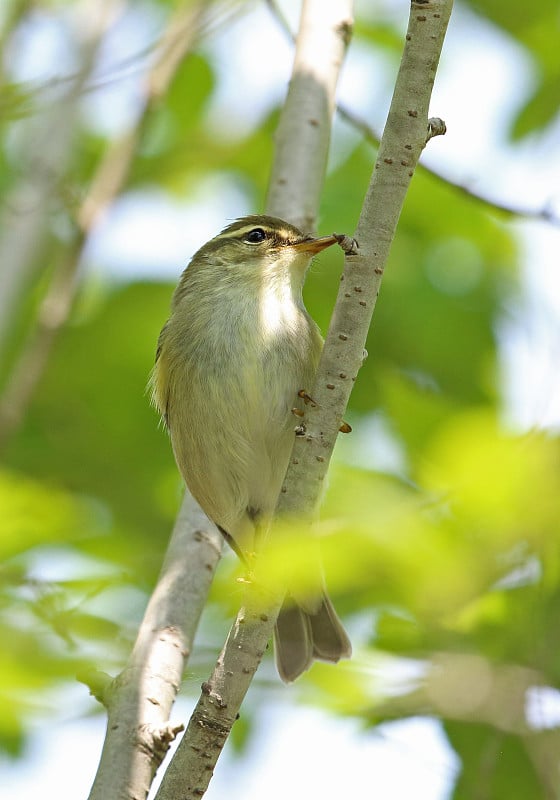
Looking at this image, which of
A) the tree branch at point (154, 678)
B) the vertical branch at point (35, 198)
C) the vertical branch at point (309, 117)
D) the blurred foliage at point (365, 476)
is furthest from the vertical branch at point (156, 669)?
the vertical branch at point (35, 198)

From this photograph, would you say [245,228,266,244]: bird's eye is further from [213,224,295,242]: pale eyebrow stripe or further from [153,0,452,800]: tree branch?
[153,0,452,800]: tree branch

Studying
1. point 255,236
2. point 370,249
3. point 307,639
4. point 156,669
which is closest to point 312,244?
point 255,236

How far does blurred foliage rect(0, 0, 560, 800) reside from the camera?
2.25m

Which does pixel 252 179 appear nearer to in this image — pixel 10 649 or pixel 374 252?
pixel 374 252

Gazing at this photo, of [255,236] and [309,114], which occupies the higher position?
[309,114]

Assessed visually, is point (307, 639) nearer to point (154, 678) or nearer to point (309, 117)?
point (154, 678)

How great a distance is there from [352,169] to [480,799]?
4.29 metres

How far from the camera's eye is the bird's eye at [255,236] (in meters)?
5.50

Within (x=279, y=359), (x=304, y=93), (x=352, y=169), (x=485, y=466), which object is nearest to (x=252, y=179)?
(x=352, y=169)

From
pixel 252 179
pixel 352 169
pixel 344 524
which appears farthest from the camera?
pixel 252 179

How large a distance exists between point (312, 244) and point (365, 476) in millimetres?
2658

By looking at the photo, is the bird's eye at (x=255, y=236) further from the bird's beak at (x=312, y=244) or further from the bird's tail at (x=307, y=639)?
the bird's tail at (x=307, y=639)

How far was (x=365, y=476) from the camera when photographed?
2.45 meters

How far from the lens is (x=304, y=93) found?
5277 millimetres
